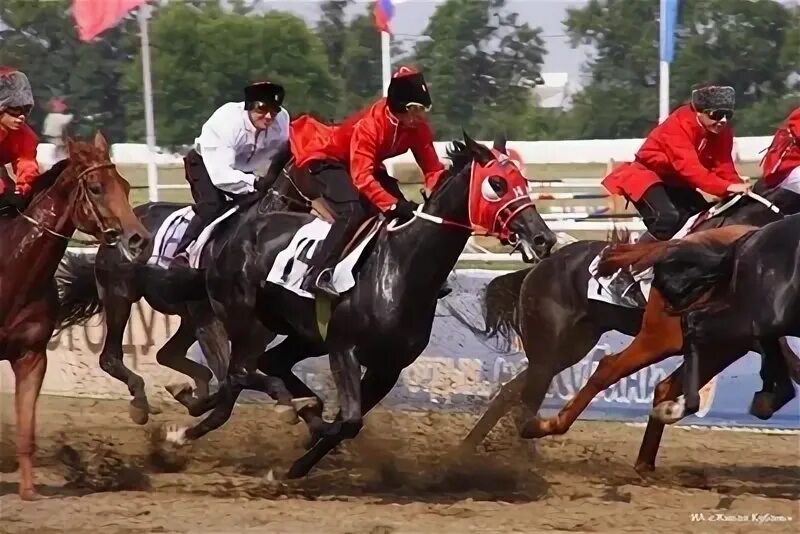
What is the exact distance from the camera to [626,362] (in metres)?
5.55

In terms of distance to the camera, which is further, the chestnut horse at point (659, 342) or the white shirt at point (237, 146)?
the white shirt at point (237, 146)

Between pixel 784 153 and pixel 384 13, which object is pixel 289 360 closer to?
pixel 384 13

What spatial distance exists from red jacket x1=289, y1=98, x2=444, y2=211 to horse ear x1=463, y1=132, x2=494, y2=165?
35 centimetres

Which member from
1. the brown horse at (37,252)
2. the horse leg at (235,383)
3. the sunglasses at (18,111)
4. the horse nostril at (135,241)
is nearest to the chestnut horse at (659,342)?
the horse leg at (235,383)

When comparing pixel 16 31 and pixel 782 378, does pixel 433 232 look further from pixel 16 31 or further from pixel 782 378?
pixel 16 31

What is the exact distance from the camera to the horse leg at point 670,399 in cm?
506

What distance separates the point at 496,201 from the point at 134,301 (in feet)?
9.27

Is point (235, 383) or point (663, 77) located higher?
point (663, 77)

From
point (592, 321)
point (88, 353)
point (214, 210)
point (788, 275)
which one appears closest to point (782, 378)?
point (788, 275)

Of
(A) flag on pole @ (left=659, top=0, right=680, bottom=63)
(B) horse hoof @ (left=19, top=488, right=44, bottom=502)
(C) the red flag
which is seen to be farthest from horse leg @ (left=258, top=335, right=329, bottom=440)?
(C) the red flag

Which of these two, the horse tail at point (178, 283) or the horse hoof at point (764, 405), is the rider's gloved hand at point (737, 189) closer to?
the horse hoof at point (764, 405)

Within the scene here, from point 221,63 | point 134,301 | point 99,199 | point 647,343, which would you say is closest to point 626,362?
point 647,343

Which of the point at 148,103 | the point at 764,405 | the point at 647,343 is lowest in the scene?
the point at 764,405

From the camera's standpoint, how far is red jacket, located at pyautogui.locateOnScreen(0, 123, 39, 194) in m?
5.65
